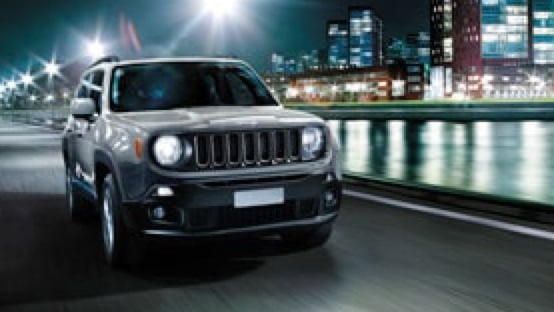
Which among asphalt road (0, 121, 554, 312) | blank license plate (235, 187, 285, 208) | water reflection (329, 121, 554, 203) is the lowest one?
water reflection (329, 121, 554, 203)

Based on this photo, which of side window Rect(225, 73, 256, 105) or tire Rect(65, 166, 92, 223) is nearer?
side window Rect(225, 73, 256, 105)

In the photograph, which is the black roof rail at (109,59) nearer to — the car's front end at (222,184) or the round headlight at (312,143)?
the car's front end at (222,184)

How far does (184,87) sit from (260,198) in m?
1.90

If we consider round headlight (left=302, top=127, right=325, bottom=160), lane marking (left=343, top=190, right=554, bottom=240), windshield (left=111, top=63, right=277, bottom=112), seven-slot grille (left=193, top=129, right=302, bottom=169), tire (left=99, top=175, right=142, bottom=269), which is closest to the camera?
seven-slot grille (left=193, top=129, right=302, bottom=169)

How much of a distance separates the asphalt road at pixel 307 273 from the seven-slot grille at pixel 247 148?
86 cm

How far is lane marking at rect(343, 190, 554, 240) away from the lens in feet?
25.8

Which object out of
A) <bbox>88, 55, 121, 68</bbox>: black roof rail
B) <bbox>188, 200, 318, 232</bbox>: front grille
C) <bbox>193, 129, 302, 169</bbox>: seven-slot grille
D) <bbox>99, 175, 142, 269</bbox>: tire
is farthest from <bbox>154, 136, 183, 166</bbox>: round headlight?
<bbox>88, 55, 121, 68</bbox>: black roof rail

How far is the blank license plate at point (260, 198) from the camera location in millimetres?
6230

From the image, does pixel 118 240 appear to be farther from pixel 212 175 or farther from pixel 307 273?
pixel 307 273

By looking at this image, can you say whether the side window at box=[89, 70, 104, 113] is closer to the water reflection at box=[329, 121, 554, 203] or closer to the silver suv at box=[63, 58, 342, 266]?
the silver suv at box=[63, 58, 342, 266]

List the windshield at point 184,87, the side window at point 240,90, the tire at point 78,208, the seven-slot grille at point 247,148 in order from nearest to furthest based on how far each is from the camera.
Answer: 1. the seven-slot grille at point 247,148
2. the windshield at point 184,87
3. the side window at point 240,90
4. the tire at point 78,208

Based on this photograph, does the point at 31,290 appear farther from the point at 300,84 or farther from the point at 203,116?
the point at 300,84

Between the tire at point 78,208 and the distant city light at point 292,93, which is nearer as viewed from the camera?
the tire at point 78,208

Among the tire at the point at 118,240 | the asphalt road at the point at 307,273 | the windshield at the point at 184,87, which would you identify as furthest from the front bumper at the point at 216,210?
the windshield at the point at 184,87
